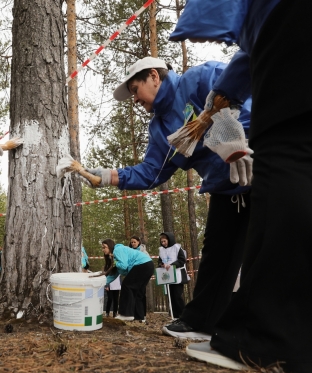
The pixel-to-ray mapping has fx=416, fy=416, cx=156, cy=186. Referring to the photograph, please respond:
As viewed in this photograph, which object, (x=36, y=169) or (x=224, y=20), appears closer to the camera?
(x=224, y=20)

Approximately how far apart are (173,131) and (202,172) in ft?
1.05

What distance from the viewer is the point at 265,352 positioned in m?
1.24

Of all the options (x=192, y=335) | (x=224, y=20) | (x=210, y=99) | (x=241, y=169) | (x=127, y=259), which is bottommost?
(x=192, y=335)

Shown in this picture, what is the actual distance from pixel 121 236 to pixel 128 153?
24.4 feet

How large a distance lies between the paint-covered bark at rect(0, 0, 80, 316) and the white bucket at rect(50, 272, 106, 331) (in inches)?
8.2

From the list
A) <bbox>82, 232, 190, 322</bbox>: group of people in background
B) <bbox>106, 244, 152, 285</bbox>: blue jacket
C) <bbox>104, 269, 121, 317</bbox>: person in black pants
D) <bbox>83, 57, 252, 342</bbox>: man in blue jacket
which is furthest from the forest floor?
<bbox>104, 269, 121, 317</bbox>: person in black pants

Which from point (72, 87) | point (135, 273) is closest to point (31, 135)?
point (135, 273)

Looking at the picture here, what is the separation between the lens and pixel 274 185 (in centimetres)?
129

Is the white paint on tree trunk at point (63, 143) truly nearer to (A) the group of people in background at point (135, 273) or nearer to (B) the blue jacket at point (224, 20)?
(B) the blue jacket at point (224, 20)

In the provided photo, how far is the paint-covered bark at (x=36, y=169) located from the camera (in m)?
2.73

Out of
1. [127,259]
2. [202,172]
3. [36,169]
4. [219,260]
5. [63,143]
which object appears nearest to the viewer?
[219,260]

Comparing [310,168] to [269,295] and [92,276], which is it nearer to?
[269,295]

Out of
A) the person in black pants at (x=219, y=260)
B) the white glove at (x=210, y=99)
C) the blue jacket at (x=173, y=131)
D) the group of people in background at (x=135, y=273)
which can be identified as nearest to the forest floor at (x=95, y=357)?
the person in black pants at (x=219, y=260)

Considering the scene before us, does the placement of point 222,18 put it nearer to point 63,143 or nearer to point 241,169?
point 241,169
